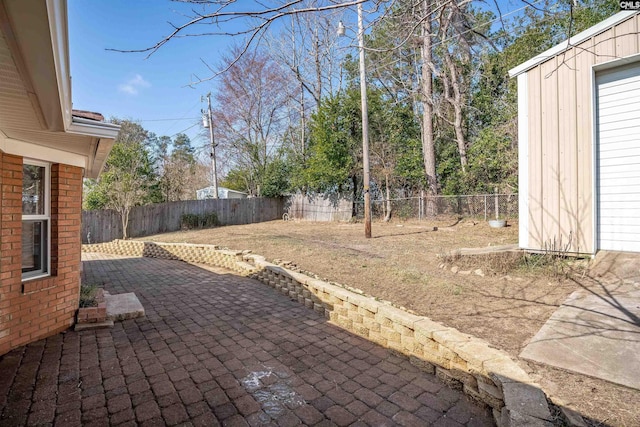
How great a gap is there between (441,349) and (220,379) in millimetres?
1863

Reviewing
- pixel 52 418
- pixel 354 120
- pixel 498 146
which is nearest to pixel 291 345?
pixel 52 418

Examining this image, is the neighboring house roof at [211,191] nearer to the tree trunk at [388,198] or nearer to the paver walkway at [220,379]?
the tree trunk at [388,198]

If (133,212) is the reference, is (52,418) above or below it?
below

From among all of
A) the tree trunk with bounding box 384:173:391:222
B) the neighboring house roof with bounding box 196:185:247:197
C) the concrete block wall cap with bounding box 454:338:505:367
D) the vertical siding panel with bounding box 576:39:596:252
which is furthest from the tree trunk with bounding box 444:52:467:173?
the neighboring house roof with bounding box 196:185:247:197

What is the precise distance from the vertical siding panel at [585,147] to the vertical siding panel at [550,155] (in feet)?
0.97

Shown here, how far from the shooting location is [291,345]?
3.45 metres

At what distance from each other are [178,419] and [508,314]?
3537mm

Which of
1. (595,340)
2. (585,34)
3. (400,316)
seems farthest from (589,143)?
(400,316)

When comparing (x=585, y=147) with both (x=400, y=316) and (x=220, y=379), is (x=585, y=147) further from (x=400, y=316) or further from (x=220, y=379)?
(x=220, y=379)

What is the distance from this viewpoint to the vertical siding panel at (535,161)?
5617 mm

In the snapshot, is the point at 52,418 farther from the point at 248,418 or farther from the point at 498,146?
the point at 498,146

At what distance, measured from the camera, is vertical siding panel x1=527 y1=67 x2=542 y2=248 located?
5.62 meters

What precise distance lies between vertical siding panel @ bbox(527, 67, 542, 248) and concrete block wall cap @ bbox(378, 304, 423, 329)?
366 cm

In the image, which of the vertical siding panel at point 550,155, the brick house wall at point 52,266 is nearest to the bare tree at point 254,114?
the vertical siding panel at point 550,155
